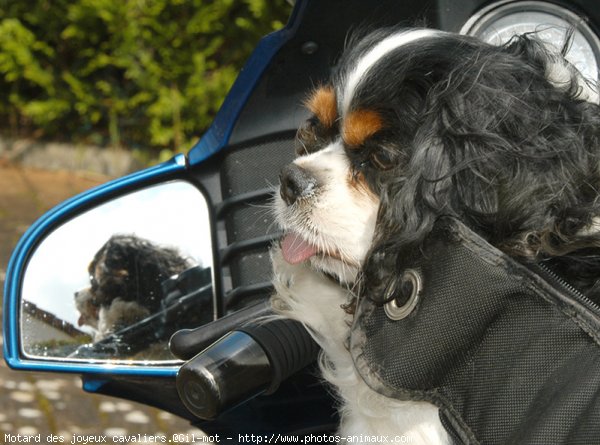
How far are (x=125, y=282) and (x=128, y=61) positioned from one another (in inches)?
180

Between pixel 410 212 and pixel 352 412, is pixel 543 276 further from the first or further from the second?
pixel 352 412

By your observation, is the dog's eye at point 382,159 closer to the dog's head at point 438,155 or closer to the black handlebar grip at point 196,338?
the dog's head at point 438,155

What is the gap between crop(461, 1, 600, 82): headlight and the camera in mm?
2043

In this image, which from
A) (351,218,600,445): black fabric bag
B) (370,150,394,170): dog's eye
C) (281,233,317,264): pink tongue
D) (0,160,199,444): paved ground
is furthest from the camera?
(0,160,199,444): paved ground

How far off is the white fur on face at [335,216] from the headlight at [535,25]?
0.51 m

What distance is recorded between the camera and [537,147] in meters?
1.49

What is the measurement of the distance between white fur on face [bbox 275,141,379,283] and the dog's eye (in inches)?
2.4

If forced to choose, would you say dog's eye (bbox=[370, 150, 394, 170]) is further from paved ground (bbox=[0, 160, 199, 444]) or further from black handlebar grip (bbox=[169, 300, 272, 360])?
paved ground (bbox=[0, 160, 199, 444])

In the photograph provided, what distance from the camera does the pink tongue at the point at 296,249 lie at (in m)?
1.84

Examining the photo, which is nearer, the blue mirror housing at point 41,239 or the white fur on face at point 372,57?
the white fur on face at point 372,57

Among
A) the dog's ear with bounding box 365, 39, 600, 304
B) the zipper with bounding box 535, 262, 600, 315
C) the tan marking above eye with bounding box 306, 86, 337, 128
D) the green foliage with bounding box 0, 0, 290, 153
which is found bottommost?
the zipper with bounding box 535, 262, 600, 315

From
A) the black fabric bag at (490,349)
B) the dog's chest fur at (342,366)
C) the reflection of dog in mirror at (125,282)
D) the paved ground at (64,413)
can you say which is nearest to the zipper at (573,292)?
the black fabric bag at (490,349)

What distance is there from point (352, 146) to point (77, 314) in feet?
2.57

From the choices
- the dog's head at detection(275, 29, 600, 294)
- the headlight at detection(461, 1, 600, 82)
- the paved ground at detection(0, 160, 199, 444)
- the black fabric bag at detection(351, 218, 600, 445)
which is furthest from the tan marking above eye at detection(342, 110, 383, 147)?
the paved ground at detection(0, 160, 199, 444)
